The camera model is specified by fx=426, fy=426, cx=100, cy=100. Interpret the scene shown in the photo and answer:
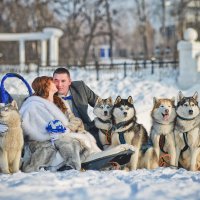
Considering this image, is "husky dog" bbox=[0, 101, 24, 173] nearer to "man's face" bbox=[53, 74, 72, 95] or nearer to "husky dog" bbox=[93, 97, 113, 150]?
"man's face" bbox=[53, 74, 72, 95]

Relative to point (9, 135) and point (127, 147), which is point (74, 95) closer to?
point (127, 147)

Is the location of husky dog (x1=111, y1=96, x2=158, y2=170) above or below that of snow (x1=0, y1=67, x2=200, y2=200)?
above

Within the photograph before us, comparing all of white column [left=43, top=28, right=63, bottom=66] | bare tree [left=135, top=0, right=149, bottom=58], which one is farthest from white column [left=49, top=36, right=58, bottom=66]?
bare tree [left=135, top=0, right=149, bottom=58]

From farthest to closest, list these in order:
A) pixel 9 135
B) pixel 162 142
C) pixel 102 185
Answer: pixel 162 142
pixel 9 135
pixel 102 185

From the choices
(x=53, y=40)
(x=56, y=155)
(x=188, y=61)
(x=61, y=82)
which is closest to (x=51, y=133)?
(x=56, y=155)

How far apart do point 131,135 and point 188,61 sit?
11382 millimetres

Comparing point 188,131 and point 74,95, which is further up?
point 74,95

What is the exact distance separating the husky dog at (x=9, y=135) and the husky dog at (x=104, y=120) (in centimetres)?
108

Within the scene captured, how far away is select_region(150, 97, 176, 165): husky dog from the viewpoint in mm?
5254

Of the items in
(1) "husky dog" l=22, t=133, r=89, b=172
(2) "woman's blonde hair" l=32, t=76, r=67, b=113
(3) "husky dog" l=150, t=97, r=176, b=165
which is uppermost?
(2) "woman's blonde hair" l=32, t=76, r=67, b=113

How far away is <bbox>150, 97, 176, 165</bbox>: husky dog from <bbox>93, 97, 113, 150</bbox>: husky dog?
0.55 meters

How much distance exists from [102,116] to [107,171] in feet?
2.69

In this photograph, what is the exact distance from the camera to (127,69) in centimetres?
1989

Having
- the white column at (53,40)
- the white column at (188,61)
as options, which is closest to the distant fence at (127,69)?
the white column at (188,61)
